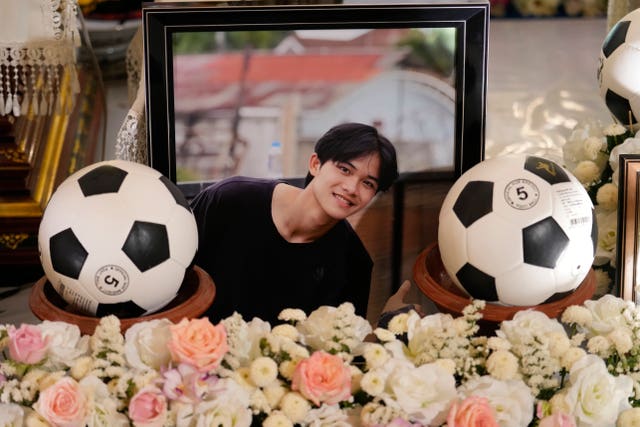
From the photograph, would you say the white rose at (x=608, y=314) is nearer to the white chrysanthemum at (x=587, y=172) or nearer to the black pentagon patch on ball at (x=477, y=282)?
the black pentagon patch on ball at (x=477, y=282)

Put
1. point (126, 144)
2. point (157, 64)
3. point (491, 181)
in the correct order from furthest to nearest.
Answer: point (126, 144) → point (157, 64) → point (491, 181)

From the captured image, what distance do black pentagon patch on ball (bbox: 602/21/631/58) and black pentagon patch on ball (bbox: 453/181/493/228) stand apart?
0.48 m

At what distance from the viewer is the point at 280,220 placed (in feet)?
5.53

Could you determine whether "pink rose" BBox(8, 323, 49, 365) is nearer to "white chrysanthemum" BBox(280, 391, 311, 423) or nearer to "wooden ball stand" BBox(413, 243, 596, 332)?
"white chrysanthemum" BBox(280, 391, 311, 423)

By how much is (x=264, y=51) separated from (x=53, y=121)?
1.65 m

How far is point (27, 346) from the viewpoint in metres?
1.17

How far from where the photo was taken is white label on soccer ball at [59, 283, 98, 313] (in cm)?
136

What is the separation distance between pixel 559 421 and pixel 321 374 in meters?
0.33

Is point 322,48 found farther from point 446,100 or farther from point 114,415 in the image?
point 114,415

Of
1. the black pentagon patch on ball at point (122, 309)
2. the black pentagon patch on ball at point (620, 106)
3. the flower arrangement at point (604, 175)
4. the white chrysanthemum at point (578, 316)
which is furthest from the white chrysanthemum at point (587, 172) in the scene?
the black pentagon patch on ball at point (122, 309)

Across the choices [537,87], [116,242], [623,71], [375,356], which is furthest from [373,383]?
[537,87]

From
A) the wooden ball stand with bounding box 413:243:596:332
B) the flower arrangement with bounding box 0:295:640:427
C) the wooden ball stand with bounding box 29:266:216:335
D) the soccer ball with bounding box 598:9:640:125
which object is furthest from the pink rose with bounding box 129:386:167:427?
the soccer ball with bounding box 598:9:640:125

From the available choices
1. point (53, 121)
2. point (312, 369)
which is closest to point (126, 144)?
point (312, 369)

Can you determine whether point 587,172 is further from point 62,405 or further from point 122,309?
point 62,405
